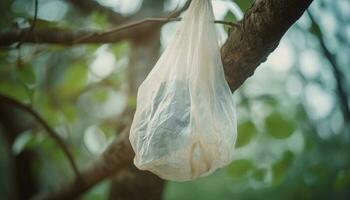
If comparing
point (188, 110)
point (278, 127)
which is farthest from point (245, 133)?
point (188, 110)

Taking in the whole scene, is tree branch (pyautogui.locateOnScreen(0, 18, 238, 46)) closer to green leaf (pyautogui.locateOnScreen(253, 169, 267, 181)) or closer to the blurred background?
the blurred background

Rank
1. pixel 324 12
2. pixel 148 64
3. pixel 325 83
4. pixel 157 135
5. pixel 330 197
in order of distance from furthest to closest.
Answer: pixel 330 197 < pixel 325 83 < pixel 148 64 < pixel 324 12 < pixel 157 135

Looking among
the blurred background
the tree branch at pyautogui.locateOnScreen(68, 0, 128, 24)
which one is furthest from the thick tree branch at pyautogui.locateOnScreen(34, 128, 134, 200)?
the tree branch at pyautogui.locateOnScreen(68, 0, 128, 24)

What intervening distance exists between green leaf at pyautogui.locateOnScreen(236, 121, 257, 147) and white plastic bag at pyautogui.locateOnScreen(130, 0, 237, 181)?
2.21ft

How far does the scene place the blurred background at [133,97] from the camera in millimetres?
1636

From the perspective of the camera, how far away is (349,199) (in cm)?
327

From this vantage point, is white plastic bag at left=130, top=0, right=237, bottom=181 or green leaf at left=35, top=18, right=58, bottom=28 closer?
white plastic bag at left=130, top=0, right=237, bottom=181

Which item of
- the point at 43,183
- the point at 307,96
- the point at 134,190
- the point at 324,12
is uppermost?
the point at 324,12

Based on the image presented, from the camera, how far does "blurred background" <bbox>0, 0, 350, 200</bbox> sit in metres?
1.64

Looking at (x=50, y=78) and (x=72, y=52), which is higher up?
(x=72, y=52)

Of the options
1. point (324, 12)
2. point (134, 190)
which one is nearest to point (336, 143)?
point (324, 12)

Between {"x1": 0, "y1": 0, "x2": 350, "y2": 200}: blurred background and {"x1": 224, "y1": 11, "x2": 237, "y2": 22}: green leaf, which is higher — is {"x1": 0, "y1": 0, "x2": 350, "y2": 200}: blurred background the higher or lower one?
the lower one

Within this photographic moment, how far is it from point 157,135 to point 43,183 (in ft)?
7.20

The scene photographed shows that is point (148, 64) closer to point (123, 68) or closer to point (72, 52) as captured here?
point (123, 68)
